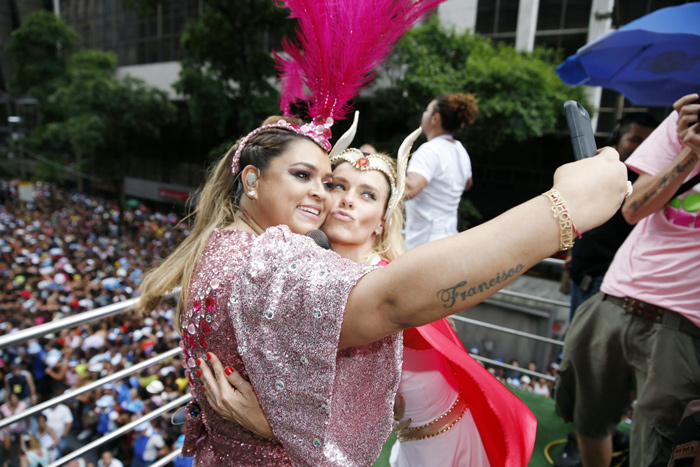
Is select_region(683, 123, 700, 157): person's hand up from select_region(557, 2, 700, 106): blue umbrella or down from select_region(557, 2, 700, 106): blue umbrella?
down

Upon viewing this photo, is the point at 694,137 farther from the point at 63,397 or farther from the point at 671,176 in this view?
the point at 63,397

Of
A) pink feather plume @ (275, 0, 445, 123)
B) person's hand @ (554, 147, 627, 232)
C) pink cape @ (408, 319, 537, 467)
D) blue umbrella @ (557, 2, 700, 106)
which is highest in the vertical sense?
blue umbrella @ (557, 2, 700, 106)

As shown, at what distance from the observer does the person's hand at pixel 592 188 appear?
820mm

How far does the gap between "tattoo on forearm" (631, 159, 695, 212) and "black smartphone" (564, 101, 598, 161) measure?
1037 millimetres

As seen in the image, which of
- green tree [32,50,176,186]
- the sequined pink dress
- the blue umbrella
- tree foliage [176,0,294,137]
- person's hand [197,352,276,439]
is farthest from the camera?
green tree [32,50,176,186]

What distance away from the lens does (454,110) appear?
11.7 ft

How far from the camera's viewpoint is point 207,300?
3.85 ft

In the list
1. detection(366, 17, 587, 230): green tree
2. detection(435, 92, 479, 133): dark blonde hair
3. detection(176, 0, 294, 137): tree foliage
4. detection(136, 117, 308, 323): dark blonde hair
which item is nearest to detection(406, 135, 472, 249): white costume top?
detection(435, 92, 479, 133): dark blonde hair

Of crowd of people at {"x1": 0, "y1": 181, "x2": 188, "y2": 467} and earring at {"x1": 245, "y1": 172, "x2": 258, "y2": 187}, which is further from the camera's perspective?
crowd of people at {"x1": 0, "y1": 181, "x2": 188, "y2": 467}

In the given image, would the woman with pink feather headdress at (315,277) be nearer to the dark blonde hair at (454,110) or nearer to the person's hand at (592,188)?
the person's hand at (592,188)

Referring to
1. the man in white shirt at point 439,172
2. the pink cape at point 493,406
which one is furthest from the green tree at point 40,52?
the pink cape at point 493,406

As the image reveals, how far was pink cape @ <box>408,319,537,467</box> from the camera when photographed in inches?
60.9

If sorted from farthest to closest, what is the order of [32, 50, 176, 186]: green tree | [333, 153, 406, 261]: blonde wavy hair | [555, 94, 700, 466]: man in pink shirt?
[32, 50, 176, 186]: green tree
[333, 153, 406, 261]: blonde wavy hair
[555, 94, 700, 466]: man in pink shirt

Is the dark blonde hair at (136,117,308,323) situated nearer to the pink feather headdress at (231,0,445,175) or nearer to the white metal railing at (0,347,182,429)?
the pink feather headdress at (231,0,445,175)
